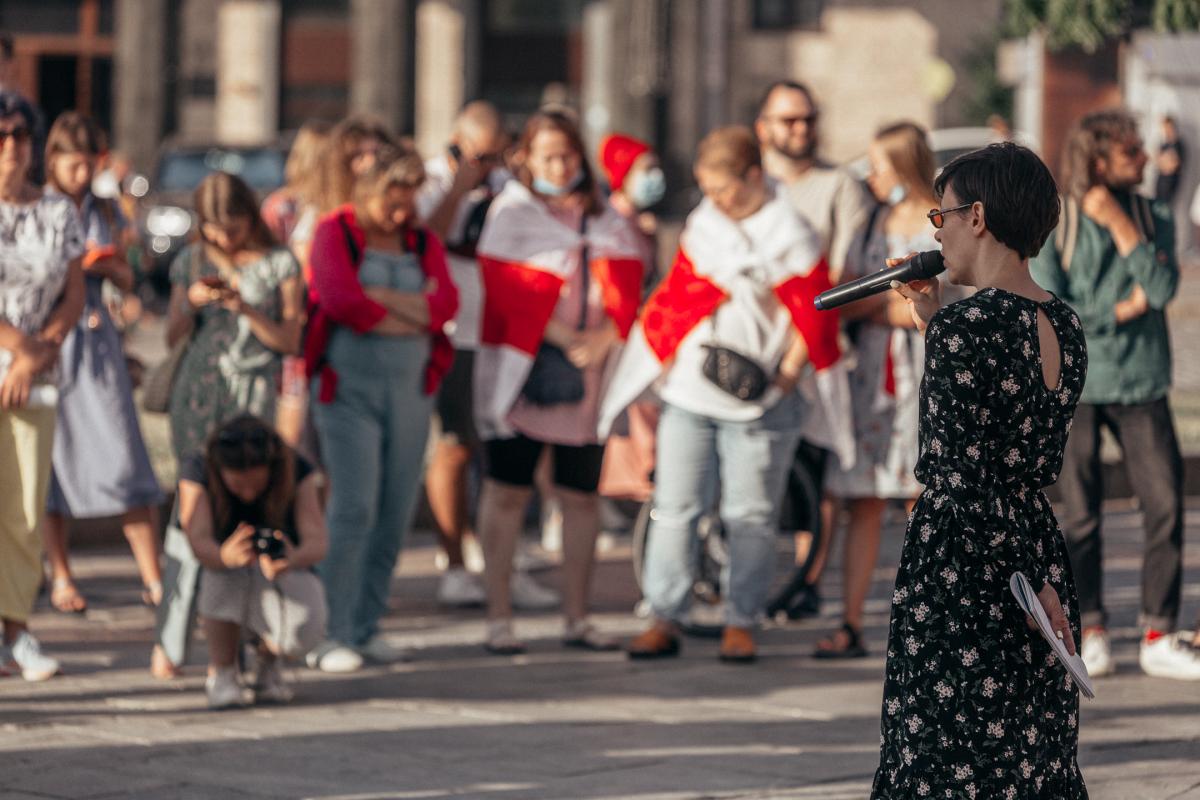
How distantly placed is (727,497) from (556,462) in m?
0.68

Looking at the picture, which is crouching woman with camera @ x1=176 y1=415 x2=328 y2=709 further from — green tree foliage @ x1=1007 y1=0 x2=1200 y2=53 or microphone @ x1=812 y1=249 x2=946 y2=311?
green tree foliage @ x1=1007 y1=0 x2=1200 y2=53

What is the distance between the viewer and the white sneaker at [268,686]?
753 centimetres

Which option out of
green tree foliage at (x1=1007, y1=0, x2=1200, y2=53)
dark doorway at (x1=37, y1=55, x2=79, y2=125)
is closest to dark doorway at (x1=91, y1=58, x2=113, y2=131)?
dark doorway at (x1=37, y1=55, x2=79, y2=125)

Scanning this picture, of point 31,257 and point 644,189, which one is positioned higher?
point 644,189

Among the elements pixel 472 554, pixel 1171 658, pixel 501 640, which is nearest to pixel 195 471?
pixel 501 640

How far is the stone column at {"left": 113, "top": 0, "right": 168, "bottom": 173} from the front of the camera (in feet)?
128

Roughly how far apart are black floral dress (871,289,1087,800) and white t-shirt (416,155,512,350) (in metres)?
5.01

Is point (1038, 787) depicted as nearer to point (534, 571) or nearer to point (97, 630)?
point (97, 630)

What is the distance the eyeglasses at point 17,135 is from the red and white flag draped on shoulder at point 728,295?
2.27 m

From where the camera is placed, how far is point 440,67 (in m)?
39.8

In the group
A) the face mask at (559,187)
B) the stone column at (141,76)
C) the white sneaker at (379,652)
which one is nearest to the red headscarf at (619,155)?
the face mask at (559,187)

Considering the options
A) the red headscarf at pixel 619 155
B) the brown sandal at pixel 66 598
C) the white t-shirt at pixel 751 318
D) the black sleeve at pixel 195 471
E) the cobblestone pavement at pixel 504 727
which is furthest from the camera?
the red headscarf at pixel 619 155

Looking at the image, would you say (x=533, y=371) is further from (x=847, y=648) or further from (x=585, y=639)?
(x=847, y=648)

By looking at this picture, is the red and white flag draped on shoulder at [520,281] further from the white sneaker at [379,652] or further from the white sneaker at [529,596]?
the white sneaker at [529,596]
